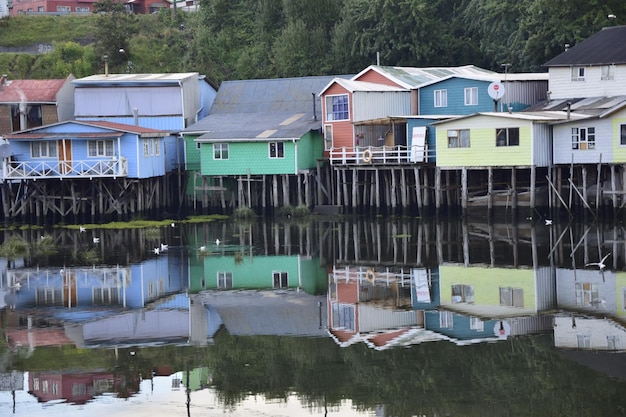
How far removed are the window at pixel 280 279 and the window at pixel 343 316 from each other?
3.91 meters

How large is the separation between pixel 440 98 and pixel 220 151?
9883 millimetres

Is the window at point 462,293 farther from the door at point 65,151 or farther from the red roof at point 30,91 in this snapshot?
the red roof at point 30,91

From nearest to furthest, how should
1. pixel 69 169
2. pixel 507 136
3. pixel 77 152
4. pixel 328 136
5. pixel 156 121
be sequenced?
pixel 507 136
pixel 69 169
pixel 77 152
pixel 328 136
pixel 156 121

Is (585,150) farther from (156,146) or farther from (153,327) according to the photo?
(153,327)

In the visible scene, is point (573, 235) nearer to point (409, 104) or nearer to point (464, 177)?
point (464, 177)

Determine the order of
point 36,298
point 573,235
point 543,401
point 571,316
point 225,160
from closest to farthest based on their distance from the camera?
point 543,401 < point 571,316 < point 36,298 < point 573,235 < point 225,160

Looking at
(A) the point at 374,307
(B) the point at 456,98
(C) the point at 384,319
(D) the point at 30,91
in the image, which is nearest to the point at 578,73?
(B) the point at 456,98

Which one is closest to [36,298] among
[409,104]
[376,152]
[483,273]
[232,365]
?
[232,365]

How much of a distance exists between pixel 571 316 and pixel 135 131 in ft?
93.6

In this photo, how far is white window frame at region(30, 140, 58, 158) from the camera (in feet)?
168

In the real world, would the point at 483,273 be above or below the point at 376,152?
below

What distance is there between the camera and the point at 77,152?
167ft

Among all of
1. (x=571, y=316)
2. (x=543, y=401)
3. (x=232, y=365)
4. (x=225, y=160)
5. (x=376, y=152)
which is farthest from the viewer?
(x=225, y=160)

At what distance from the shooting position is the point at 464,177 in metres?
45.7
